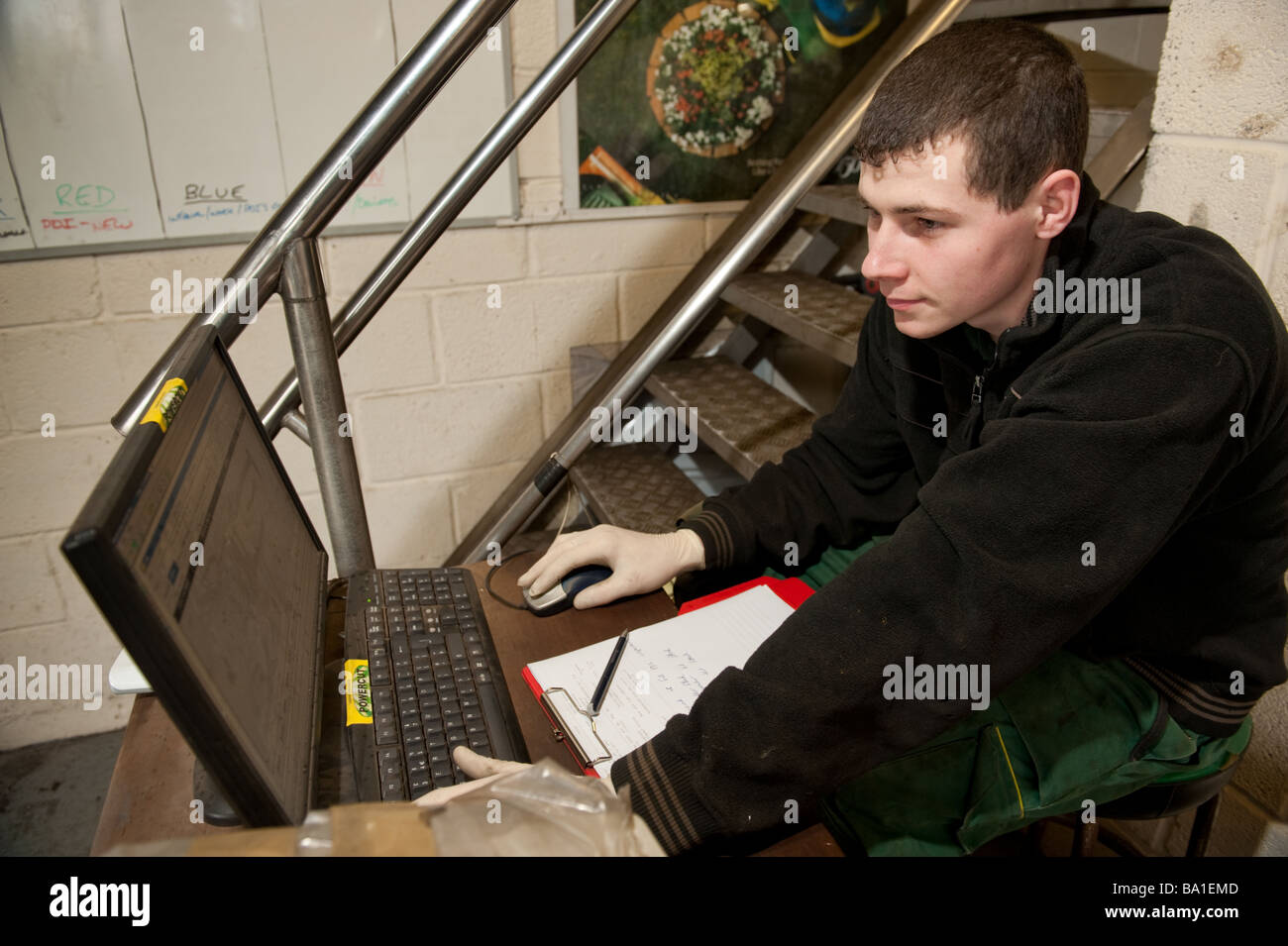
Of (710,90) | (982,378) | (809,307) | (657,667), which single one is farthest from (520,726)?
(710,90)

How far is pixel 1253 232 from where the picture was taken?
43.7 inches

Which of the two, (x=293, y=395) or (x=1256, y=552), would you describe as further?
(x=293, y=395)

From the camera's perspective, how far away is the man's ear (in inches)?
30.9

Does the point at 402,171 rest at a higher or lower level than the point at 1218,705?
higher

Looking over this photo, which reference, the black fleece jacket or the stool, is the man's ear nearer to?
the black fleece jacket

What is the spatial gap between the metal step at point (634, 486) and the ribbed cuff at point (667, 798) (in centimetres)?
81

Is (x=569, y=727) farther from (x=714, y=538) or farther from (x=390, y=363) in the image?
(x=390, y=363)

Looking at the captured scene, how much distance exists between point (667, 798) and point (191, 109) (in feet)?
5.47

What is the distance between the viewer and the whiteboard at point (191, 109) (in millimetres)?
1560

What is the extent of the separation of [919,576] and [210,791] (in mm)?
606

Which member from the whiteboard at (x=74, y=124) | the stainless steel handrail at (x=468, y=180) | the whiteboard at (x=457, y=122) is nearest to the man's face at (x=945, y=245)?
the stainless steel handrail at (x=468, y=180)

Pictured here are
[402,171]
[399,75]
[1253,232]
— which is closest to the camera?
[399,75]

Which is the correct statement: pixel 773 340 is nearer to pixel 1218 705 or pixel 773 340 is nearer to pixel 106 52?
pixel 1218 705

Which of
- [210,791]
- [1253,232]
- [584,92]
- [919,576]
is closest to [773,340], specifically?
[584,92]
